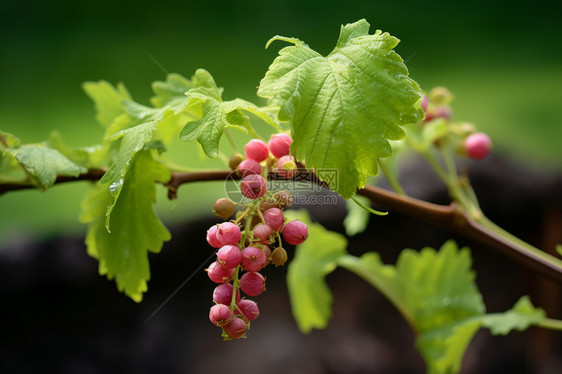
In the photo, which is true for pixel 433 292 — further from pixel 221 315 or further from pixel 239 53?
pixel 239 53

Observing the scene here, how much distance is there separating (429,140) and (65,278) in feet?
2.74

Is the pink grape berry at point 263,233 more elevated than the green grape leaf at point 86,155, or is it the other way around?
the pink grape berry at point 263,233

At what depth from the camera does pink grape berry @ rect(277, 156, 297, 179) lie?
1.14 ft

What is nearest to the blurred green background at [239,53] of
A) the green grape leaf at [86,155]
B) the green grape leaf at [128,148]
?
the green grape leaf at [86,155]

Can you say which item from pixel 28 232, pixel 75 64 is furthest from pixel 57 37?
pixel 28 232

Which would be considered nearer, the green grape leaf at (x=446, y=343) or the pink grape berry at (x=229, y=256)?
the pink grape berry at (x=229, y=256)

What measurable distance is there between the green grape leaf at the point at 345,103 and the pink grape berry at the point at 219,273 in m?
0.09

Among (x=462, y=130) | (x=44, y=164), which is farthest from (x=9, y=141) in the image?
(x=462, y=130)

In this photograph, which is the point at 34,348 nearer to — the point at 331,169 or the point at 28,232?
the point at 28,232

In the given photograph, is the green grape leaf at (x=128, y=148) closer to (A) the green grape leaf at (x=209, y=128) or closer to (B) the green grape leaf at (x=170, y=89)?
(A) the green grape leaf at (x=209, y=128)

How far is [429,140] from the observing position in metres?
0.59

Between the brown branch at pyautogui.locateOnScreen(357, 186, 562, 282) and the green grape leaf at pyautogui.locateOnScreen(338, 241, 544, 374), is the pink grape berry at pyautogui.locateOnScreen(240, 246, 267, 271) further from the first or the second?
the green grape leaf at pyautogui.locateOnScreen(338, 241, 544, 374)

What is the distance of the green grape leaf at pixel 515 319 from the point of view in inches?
21.2

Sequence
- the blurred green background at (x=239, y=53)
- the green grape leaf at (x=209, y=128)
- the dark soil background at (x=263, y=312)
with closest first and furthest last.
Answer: the green grape leaf at (x=209, y=128) < the dark soil background at (x=263, y=312) < the blurred green background at (x=239, y=53)
